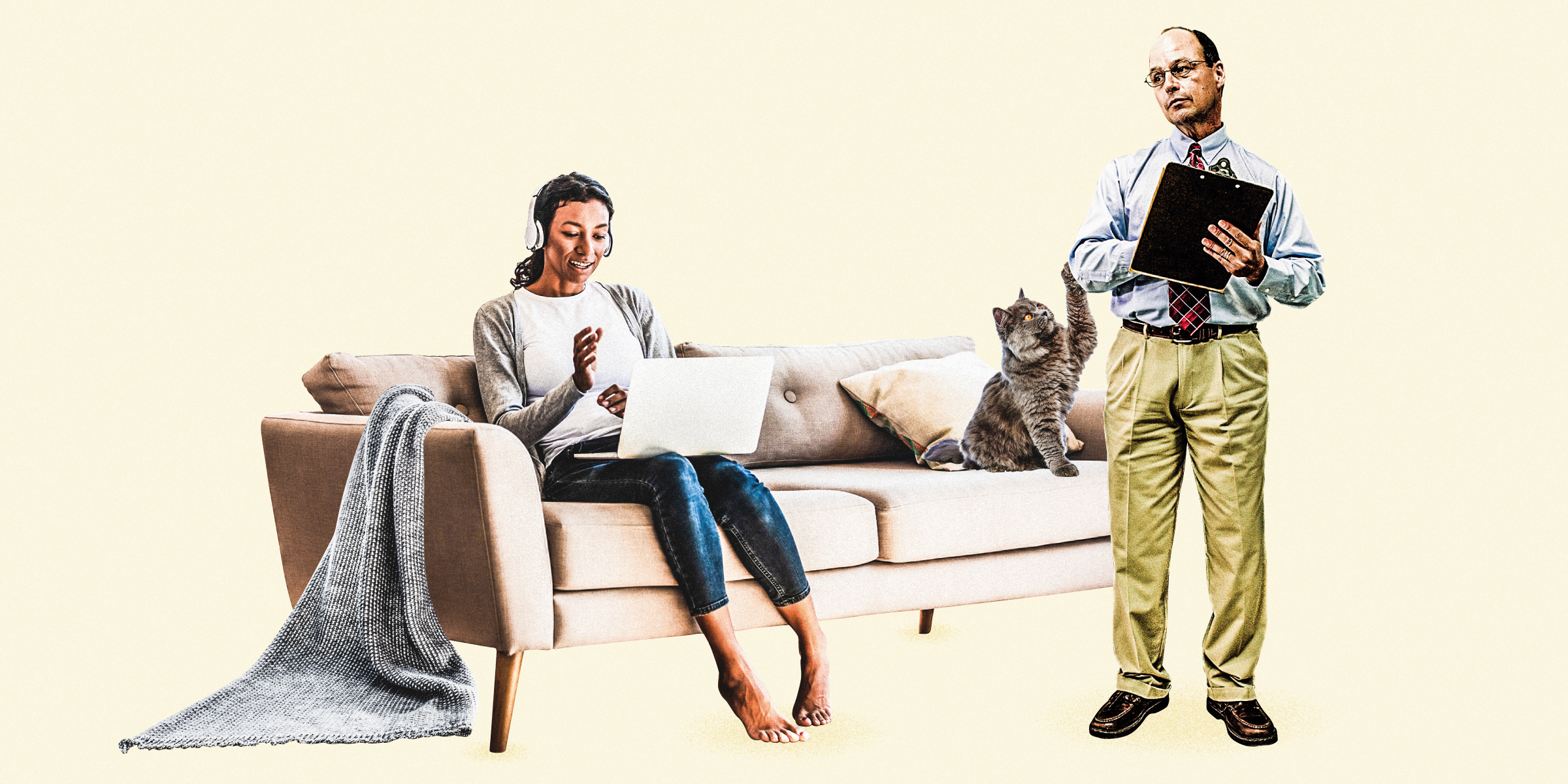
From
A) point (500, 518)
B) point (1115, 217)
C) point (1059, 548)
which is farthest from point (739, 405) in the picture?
point (1059, 548)

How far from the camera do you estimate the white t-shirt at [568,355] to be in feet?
12.3

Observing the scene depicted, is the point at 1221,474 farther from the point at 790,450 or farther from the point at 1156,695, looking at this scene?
the point at 790,450

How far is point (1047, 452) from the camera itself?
4320 millimetres

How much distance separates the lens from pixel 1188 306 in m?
3.24

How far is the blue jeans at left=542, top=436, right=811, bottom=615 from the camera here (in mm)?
3422

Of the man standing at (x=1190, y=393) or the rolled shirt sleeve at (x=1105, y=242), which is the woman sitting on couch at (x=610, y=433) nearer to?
the man standing at (x=1190, y=393)

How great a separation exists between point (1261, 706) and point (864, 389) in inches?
67.5

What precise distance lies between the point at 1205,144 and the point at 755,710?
164 cm

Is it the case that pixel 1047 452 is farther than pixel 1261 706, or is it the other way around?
pixel 1047 452

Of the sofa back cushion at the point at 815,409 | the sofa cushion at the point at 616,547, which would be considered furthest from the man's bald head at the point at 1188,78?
the sofa back cushion at the point at 815,409

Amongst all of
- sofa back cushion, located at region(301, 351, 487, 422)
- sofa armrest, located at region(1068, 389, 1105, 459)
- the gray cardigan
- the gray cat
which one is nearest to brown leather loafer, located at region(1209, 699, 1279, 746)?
the gray cat

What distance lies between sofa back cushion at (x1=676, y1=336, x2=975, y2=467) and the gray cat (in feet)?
1.75

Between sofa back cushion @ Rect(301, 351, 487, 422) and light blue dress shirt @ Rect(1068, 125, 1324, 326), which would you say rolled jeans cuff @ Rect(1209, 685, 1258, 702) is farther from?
sofa back cushion @ Rect(301, 351, 487, 422)

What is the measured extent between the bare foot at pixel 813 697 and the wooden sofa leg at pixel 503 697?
68cm
